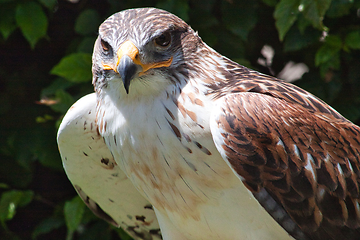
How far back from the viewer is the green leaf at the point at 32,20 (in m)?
2.80

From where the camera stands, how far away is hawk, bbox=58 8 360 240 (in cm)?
162

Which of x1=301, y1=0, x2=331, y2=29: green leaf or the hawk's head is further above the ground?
x1=301, y1=0, x2=331, y2=29: green leaf

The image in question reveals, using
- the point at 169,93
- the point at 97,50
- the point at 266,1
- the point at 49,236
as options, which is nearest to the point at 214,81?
the point at 169,93

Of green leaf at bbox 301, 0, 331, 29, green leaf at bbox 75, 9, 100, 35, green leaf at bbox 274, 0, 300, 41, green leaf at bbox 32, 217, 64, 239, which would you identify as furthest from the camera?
green leaf at bbox 32, 217, 64, 239

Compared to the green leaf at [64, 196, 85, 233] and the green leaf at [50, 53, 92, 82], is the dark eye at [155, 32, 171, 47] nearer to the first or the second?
the green leaf at [50, 53, 92, 82]

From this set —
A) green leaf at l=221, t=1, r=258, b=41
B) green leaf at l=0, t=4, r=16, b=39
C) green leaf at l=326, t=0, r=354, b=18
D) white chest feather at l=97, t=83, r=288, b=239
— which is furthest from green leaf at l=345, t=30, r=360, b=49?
green leaf at l=0, t=4, r=16, b=39

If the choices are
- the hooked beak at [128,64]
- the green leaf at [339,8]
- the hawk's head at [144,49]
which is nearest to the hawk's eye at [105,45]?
the hawk's head at [144,49]

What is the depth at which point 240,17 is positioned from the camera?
2820 mm

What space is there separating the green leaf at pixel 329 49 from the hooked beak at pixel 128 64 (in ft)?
4.56

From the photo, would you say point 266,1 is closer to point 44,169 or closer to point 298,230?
point 298,230

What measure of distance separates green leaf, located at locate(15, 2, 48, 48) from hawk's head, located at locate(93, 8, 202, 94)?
1177 millimetres

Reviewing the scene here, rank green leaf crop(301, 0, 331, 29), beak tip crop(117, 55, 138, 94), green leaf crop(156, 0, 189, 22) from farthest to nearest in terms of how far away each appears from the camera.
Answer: green leaf crop(156, 0, 189, 22), green leaf crop(301, 0, 331, 29), beak tip crop(117, 55, 138, 94)

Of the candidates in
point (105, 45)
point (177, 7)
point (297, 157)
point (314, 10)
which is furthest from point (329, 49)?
point (105, 45)

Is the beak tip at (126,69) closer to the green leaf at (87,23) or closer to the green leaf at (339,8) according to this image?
the green leaf at (87,23)
